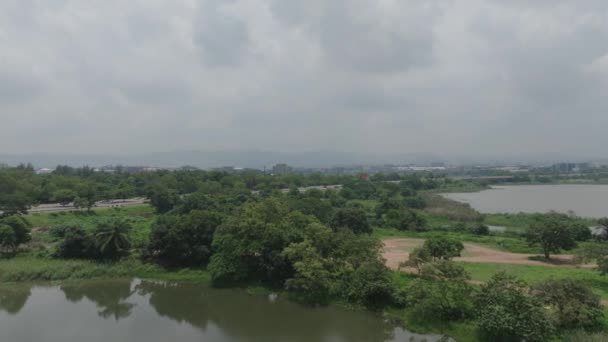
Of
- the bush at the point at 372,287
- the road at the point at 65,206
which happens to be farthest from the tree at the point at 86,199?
the bush at the point at 372,287

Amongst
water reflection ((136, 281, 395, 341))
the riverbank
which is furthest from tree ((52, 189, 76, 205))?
water reflection ((136, 281, 395, 341))

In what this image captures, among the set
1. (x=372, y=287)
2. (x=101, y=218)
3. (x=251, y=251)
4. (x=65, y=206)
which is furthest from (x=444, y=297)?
(x=65, y=206)

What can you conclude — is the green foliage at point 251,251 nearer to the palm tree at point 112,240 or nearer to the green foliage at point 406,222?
the palm tree at point 112,240

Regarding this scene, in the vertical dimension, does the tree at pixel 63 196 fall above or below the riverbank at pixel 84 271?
above

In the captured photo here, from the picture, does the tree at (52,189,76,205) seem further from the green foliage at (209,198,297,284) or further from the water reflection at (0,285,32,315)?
the green foliage at (209,198,297,284)

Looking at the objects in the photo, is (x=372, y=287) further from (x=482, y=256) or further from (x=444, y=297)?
(x=482, y=256)

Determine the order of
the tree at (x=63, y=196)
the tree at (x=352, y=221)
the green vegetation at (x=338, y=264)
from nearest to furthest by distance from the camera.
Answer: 1. the green vegetation at (x=338, y=264)
2. the tree at (x=352, y=221)
3. the tree at (x=63, y=196)

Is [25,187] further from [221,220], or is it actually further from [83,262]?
[221,220]
